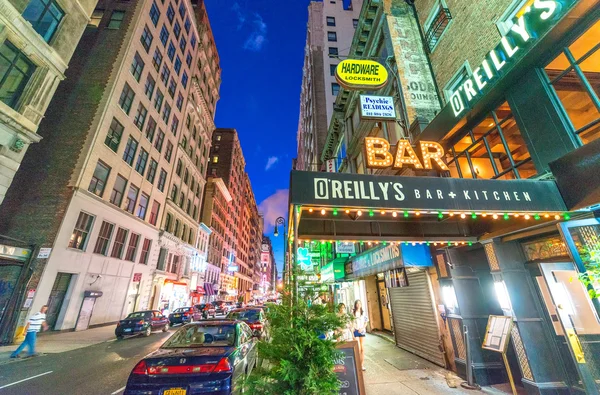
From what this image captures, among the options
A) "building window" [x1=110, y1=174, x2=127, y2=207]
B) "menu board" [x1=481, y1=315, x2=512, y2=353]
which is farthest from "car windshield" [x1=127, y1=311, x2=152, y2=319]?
"menu board" [x1=481, y1=315, x2=512, y2=353]

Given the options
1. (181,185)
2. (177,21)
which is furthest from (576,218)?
(177,21)

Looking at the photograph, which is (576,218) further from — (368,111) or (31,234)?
(31,234)

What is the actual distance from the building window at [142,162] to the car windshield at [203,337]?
2470cm

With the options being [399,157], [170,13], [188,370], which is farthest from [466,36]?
[170,13]

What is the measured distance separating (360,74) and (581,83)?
7.05m

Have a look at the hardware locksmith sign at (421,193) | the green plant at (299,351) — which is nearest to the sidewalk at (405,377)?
the green plant at (299,351)

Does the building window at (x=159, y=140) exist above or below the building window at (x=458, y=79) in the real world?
above

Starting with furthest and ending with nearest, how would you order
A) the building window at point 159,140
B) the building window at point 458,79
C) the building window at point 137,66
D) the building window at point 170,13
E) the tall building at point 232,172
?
the tall building at point 232,172 < the building window at point 170,13 < the building window at point 159,140 < the building window at point 137,66 < the building window at point 458,79

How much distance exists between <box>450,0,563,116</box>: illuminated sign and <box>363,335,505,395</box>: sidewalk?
8.54 meters

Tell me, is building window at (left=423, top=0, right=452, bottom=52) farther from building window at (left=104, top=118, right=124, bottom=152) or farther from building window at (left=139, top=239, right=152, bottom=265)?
building window at (left=139, top=239, right=152, bottom=265)

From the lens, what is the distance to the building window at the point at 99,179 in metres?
20.3

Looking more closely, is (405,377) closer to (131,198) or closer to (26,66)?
(26,66)

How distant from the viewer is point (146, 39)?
2744 centimetres

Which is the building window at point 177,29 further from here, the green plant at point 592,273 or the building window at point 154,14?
the green plant at point 592,273
